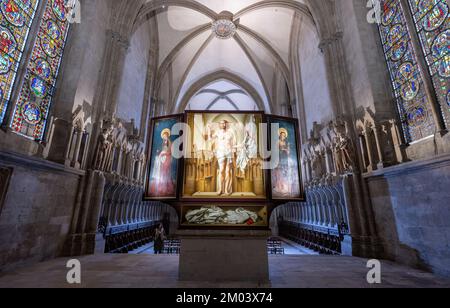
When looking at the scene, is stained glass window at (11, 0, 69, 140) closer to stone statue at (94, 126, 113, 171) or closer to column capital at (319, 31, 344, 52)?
stone statue at (94, 126, 113, 171)

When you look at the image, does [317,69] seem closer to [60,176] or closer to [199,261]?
[199,261]

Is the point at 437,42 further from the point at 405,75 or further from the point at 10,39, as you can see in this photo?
the point at 10,39

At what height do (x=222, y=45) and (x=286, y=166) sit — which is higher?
(x=222, y=45)

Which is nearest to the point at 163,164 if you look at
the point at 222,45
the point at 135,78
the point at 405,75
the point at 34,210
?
the point at 34,210

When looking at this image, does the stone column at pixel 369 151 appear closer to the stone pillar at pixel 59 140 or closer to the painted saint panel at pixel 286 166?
the painted saint panel at pixel 286 166

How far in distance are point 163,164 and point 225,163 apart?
4.03 feet

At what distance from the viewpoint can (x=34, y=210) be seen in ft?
18.7

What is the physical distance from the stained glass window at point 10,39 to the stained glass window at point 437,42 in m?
11.5

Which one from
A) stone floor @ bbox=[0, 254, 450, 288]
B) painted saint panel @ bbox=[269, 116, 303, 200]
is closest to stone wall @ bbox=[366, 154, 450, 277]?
stone floor @ bbox=[0, 254, 450, 288]

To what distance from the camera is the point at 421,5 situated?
6180 millimetres

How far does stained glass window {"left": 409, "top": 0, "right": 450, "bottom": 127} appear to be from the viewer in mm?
5395

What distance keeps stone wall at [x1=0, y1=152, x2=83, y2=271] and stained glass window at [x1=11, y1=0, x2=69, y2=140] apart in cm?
124

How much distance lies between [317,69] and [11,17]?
41.9ft
